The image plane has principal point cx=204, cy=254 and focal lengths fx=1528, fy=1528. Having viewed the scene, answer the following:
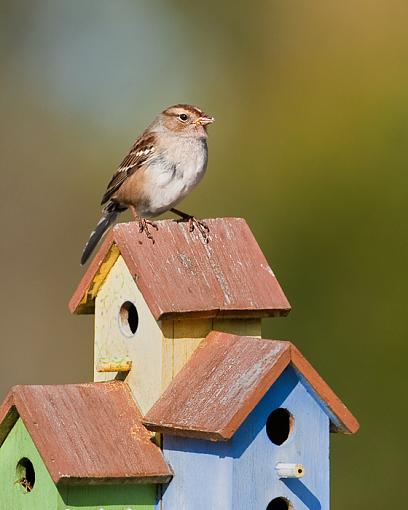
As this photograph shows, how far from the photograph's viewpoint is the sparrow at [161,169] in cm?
723

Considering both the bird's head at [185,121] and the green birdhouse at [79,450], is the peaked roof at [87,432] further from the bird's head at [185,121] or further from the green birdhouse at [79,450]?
the bird's head at [185,121]

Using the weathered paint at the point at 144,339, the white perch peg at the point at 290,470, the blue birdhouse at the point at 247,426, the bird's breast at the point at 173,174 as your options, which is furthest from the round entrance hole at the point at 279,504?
the bird's breast at the point at 173,174

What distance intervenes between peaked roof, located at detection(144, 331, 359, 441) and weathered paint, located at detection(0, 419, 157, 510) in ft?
0.86

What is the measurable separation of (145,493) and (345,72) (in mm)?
8413

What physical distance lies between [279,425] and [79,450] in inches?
29.2

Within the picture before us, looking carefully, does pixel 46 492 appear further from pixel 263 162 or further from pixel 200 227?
pixel 263 162

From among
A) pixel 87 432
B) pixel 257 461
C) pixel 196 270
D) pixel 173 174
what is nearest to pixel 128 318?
pixel 196 270

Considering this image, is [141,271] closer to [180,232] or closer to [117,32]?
[180,232]

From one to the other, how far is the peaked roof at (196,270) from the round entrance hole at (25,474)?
731mm

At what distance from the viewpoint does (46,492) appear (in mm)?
5375

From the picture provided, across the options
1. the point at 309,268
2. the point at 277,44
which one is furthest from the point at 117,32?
the point at 309,268

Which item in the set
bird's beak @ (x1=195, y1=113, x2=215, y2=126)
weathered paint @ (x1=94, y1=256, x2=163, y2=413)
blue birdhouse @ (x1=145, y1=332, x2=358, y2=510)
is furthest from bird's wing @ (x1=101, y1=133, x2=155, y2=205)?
blue birdhouse @ (x1=145, y1=332, x2=358, y2=510)

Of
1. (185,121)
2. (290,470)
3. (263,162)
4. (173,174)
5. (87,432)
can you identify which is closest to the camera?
(290,470)

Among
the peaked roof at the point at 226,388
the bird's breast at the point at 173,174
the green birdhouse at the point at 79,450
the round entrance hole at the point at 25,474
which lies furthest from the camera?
the bird's breast at the point at 173,174
